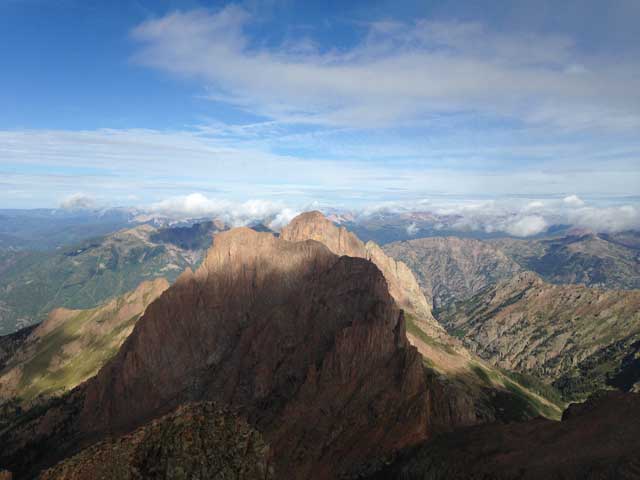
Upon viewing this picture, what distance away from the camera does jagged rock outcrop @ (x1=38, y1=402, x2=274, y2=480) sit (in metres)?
27.9

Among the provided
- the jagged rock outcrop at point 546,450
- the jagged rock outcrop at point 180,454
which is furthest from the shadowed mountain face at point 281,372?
the jagged rock outcrop at point 180,454

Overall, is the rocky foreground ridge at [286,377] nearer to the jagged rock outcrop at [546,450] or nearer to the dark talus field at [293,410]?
the dark talus field at [293,410]

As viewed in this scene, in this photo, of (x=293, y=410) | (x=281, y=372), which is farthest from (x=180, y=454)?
(x=281, y=372)

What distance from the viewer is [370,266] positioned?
198 meters

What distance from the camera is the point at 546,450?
6781 cm

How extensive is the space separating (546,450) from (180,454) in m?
65.5

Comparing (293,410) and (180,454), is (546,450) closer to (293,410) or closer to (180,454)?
(180,454)

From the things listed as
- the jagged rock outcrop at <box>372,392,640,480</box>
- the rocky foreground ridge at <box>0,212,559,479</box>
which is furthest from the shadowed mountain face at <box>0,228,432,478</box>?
the jagged rock outcrop at <box>372,392,640,480</box>

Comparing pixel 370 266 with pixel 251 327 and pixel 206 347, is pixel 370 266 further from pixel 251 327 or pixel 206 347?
pixel 206 347

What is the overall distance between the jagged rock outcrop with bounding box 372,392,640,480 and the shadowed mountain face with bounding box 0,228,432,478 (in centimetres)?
1657

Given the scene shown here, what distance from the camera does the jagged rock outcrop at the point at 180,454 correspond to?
2794 cm

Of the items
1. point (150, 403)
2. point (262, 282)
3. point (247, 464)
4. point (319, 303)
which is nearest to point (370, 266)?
point (319, 303)

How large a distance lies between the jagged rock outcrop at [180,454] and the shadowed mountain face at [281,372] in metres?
66.0

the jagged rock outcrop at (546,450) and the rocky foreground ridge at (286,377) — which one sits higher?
the jagged rock outcrop at (546,450)
